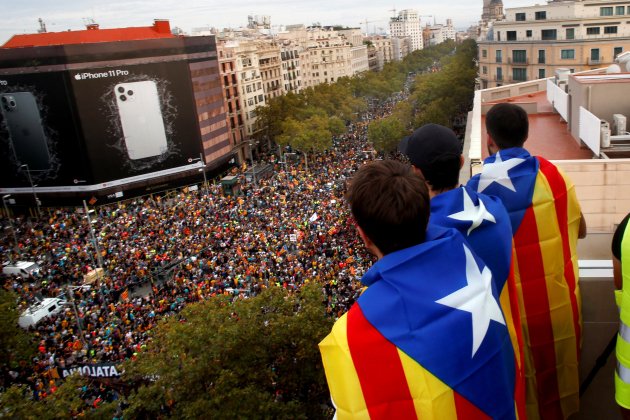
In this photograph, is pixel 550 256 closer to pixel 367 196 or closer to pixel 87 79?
pixel 367 196

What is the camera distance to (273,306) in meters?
12.8

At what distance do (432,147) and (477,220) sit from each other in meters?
0.65

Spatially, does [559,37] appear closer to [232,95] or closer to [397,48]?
[232,95]

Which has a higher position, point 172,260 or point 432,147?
point 432,147

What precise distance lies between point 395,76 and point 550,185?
8769 cm

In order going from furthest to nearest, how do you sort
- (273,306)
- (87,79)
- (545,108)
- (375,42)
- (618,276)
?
(375,42) → (87,79) → (545,108) → (273,306) → (618,276)

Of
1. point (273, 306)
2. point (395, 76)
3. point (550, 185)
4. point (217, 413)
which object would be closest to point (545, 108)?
point (273, 306)

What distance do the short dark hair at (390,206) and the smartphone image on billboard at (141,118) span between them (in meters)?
44.6

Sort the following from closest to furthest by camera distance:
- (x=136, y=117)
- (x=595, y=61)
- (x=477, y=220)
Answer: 1. (x=477, y=220)
2. (x=595, y=61)
3. (x=136, y=117)

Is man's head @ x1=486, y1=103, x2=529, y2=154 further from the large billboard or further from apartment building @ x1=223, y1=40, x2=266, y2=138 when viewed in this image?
apartment building @ x1=223, y1=40, x2=266, y2=138

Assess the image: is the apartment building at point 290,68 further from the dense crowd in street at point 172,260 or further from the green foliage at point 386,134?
the dense crowd in street at point 172,260

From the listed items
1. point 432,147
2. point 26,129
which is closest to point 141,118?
point 26,129

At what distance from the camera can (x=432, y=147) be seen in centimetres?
339

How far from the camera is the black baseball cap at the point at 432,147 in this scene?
338 centimetres
